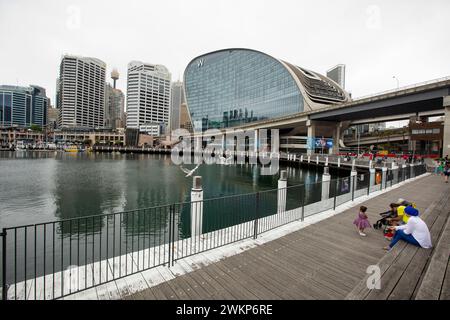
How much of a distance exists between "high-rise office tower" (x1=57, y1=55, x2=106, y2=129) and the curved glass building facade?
4084 inches

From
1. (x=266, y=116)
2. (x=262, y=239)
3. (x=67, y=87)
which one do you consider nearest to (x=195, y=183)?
(x=262, y=239)

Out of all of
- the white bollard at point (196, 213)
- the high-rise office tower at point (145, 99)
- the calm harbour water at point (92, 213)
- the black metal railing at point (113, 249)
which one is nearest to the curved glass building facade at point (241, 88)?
the high-rise office tower at point (145, 99)

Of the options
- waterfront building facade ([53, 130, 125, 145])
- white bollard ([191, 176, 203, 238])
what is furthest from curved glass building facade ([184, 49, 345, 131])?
white bollard ([191, 176, 203, 238])

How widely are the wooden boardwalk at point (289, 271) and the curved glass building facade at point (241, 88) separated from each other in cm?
7450

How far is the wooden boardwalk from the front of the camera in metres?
4.05

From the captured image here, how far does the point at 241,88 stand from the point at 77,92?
468ft

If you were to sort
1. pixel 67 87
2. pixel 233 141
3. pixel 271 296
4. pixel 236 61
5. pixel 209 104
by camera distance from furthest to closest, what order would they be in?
pixel 67 87
pixel 209 104
pixel 236 61
pixel 233 141
pixel 271 296

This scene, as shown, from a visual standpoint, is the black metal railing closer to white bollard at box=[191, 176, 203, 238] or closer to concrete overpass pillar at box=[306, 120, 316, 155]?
white bollard at box=[191, 176, 203, 238]

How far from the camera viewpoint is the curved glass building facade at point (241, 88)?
82750 millimetres

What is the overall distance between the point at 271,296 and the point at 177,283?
1740 mm

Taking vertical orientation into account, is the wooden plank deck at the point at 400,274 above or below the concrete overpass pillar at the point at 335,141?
below

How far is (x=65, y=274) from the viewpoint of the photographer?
4539mm

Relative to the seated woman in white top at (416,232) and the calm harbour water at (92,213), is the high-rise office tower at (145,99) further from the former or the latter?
the seated woman in white top at (416,232)

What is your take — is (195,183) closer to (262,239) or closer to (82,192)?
(262,239)
